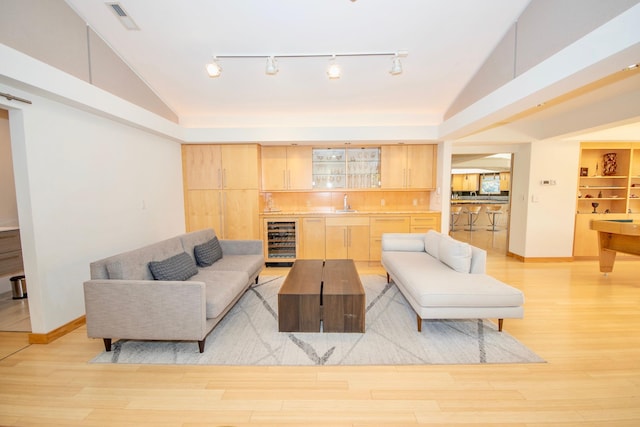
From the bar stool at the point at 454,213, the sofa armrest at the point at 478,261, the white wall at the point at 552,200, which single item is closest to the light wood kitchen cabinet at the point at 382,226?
the sofa armrest at the point at 478,261

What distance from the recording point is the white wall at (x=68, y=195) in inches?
100

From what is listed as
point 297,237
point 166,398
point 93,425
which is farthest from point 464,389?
point 297,237

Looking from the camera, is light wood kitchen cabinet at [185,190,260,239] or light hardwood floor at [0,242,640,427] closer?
light hardwood floor at [0,242,640,427]

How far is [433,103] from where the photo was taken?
4645 mm

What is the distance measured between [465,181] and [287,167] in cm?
1121

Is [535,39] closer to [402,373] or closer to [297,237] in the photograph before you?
[402,373]

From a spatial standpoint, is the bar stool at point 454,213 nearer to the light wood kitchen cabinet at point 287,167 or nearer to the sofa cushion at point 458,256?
the light wood kitchen cabinet at point 287,167

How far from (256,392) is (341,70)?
3.82 metres

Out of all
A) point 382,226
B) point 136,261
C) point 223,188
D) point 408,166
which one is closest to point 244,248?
point 223,188

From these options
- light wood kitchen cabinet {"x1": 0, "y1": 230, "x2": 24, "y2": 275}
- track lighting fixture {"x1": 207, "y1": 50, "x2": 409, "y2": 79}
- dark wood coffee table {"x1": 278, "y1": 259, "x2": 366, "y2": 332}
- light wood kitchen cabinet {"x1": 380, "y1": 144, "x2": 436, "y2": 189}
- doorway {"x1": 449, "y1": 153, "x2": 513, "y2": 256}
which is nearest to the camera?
dark wood coffee table {"x1": 278, "y1": 259, "x2": 366, "y2": 332}

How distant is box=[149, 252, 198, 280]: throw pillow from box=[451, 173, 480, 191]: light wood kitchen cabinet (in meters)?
13.2

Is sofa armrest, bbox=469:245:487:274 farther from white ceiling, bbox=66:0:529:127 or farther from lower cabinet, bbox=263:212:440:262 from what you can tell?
white ceiling, bbox=66:0:529:127

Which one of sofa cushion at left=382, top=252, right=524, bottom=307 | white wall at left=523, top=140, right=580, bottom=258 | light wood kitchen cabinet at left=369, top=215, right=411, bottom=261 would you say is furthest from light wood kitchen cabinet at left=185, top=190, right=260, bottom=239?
white wall at left=523, top=140, right=580, bottom=258

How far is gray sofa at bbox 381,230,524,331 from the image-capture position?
262 centimetres
